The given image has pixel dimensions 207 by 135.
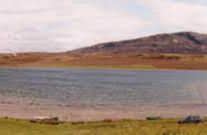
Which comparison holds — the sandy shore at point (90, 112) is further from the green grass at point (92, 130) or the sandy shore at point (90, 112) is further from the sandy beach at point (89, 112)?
the green grass at point (92, 130)

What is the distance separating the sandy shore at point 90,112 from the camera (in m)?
46.3

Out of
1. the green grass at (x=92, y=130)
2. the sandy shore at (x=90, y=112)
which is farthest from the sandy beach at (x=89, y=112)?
the green grass at (x=92, y=130)

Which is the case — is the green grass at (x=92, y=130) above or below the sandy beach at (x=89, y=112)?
above

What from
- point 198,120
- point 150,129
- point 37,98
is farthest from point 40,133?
point 37,98

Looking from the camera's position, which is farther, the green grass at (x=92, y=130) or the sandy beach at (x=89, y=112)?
the sandy beach at (x=89, y=112)

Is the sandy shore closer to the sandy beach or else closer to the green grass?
the sandy beach

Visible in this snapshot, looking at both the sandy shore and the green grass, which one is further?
the sandy shore

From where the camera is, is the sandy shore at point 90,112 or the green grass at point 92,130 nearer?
the green grass at point 92,130

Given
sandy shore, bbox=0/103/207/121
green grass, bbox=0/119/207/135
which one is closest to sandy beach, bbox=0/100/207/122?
sandy shore, bbox=0/103/207/121

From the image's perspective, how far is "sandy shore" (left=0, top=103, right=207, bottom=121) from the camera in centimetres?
4634

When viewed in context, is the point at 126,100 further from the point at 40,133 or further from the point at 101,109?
the point at 40,133

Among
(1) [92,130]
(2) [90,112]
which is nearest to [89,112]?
(2) [90,112]

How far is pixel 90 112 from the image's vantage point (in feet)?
166

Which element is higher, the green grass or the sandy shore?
the green grass
